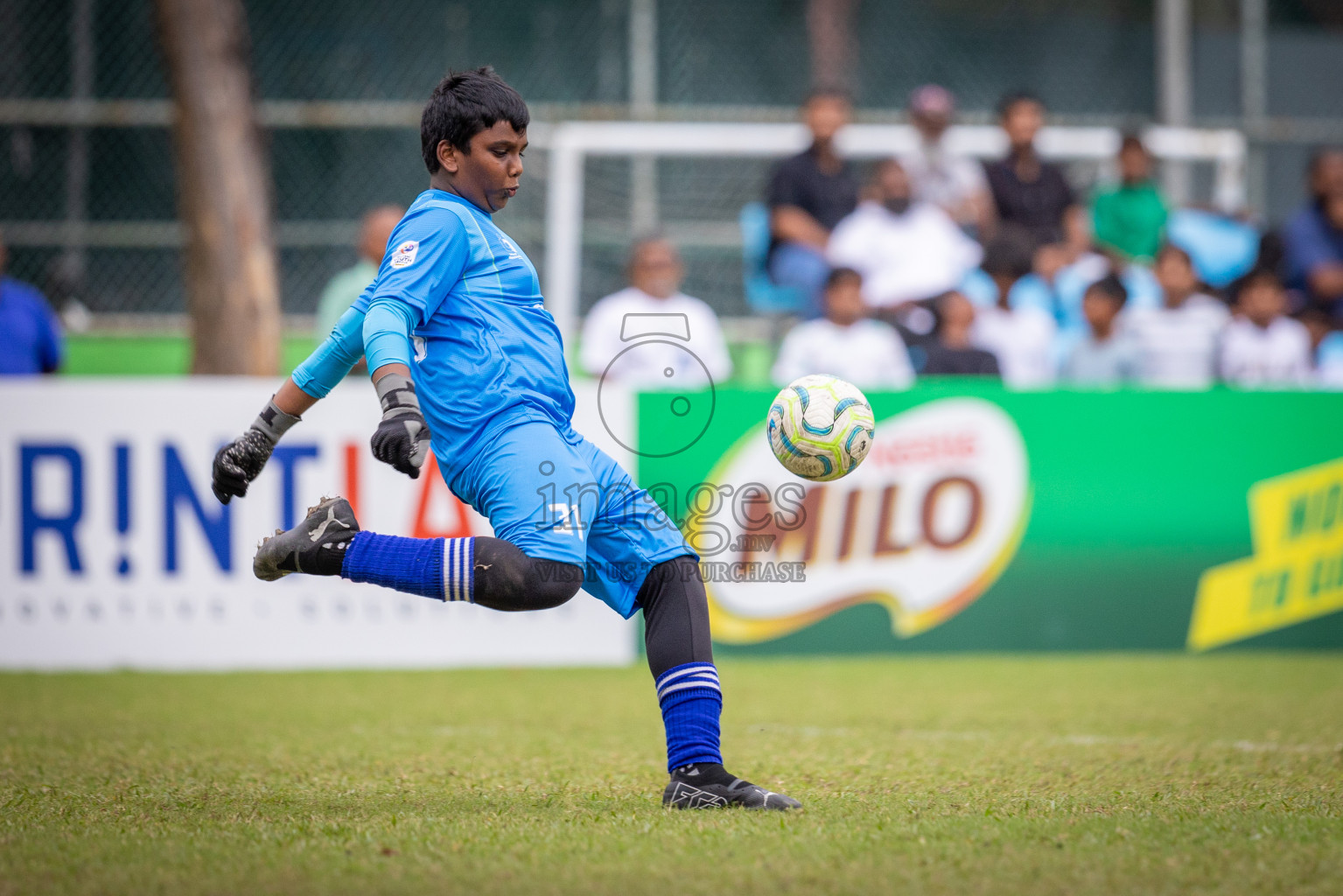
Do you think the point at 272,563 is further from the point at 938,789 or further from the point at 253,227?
the point at 253,227

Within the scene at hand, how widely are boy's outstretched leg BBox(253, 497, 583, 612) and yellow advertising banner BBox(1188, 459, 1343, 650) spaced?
5.57m

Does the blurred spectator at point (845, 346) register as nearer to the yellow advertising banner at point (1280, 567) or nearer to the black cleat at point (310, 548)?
the yellow advertising banner at point (1280, 567)

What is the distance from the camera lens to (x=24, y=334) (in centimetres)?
905

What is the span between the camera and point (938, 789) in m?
4.31

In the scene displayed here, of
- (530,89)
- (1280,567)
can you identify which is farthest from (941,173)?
(1280,567)

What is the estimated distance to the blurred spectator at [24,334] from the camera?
899 centimetres

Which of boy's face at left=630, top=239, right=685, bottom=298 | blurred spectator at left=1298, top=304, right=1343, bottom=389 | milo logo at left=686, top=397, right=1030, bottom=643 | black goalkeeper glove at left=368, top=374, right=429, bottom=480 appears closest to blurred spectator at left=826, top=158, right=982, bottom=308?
boy's face at left=630, top=239, right=685, bottom=298

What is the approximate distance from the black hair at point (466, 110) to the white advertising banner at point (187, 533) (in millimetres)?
3843

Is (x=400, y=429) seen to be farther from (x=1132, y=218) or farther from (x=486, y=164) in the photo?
(x=1132, y=218)

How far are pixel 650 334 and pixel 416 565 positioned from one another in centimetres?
536

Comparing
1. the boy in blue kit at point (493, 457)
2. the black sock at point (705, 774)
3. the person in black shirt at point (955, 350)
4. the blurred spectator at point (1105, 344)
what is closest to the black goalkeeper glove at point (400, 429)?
the boy in blue kit at point (493, 457)

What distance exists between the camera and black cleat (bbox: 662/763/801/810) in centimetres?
393

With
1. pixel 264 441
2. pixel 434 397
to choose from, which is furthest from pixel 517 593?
pixel 264 441

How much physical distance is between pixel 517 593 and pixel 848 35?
1038 centimetres
